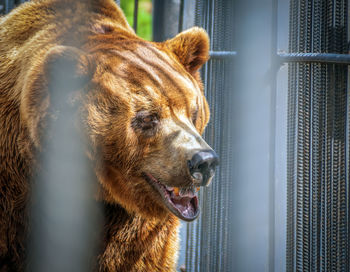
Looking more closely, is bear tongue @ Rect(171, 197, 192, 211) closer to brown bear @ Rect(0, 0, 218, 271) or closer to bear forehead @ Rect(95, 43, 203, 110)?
brown bear @ Rect(0, 0, 218, 271)

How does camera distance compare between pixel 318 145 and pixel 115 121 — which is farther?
pixel 318 145

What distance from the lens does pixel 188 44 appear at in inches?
93.4

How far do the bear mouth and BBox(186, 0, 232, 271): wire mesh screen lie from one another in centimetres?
56

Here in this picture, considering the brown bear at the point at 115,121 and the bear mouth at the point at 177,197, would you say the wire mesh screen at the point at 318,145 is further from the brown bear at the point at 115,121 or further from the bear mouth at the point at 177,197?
the bear mouth at the point at 177,197

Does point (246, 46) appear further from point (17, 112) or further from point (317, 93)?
point (17, 112)

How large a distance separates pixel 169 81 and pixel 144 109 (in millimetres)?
227

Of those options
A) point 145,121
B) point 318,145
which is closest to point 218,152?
point 318,145

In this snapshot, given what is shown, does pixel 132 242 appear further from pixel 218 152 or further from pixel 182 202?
pixel 218 152

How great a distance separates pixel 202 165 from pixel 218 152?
819mm

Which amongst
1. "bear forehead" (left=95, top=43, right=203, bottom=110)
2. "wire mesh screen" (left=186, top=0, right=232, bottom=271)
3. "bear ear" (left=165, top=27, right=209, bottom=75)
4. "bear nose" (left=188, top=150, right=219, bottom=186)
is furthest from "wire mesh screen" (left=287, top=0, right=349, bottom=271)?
"bear nose" (left=188, top=150, right=219, bottom=186)

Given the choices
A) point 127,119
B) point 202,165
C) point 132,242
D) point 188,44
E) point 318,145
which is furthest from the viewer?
point 318,145

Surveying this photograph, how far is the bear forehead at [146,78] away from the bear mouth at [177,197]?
0.39 m

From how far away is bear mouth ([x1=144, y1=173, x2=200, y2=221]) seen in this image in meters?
2.01

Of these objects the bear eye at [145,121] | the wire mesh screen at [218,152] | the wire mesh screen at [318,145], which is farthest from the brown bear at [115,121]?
the wire mesh screen at [318,145]
